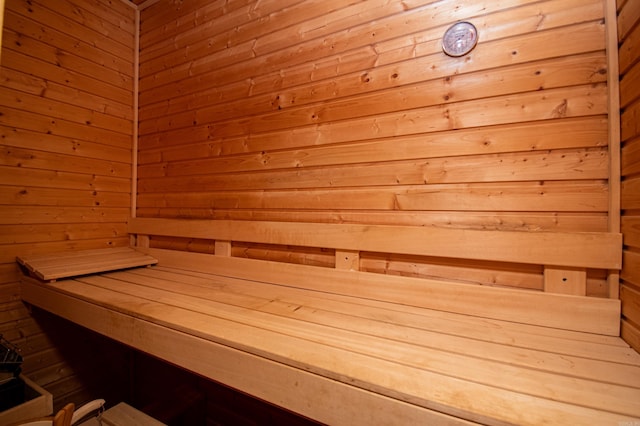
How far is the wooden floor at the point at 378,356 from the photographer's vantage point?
77 centimetres

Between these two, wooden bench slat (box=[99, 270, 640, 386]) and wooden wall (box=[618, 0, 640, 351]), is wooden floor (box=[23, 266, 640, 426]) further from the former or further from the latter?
wooden wall (box=[618, 0, 640, 351])

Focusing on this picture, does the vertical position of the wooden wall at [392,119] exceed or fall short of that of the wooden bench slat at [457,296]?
it exceeds it

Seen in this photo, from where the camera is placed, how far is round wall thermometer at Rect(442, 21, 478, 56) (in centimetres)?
144

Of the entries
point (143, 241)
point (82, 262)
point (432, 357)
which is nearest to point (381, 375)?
point (432, 357)

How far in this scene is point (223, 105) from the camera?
2.27m

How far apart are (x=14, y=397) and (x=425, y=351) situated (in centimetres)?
225

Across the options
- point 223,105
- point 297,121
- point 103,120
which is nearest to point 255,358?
point 297,121

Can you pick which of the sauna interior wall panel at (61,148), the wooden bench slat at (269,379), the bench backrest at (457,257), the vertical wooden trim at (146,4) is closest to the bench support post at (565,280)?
the bench backrest at (457,257)

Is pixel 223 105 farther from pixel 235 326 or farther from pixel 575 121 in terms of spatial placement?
pixel 575 121

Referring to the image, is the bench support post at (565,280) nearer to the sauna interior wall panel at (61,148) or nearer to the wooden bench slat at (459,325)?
the wooden bench slat at (459,325)

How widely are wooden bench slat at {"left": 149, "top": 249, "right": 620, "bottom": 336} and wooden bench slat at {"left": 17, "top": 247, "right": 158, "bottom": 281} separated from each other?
39.5 inches

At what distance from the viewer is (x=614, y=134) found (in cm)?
118

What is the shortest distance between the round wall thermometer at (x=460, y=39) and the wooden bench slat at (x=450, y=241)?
938mm

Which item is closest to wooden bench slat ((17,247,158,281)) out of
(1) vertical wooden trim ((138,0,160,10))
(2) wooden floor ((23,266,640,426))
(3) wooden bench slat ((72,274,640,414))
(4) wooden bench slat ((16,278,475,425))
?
(2) wooden floor ((23,266,640,426))
